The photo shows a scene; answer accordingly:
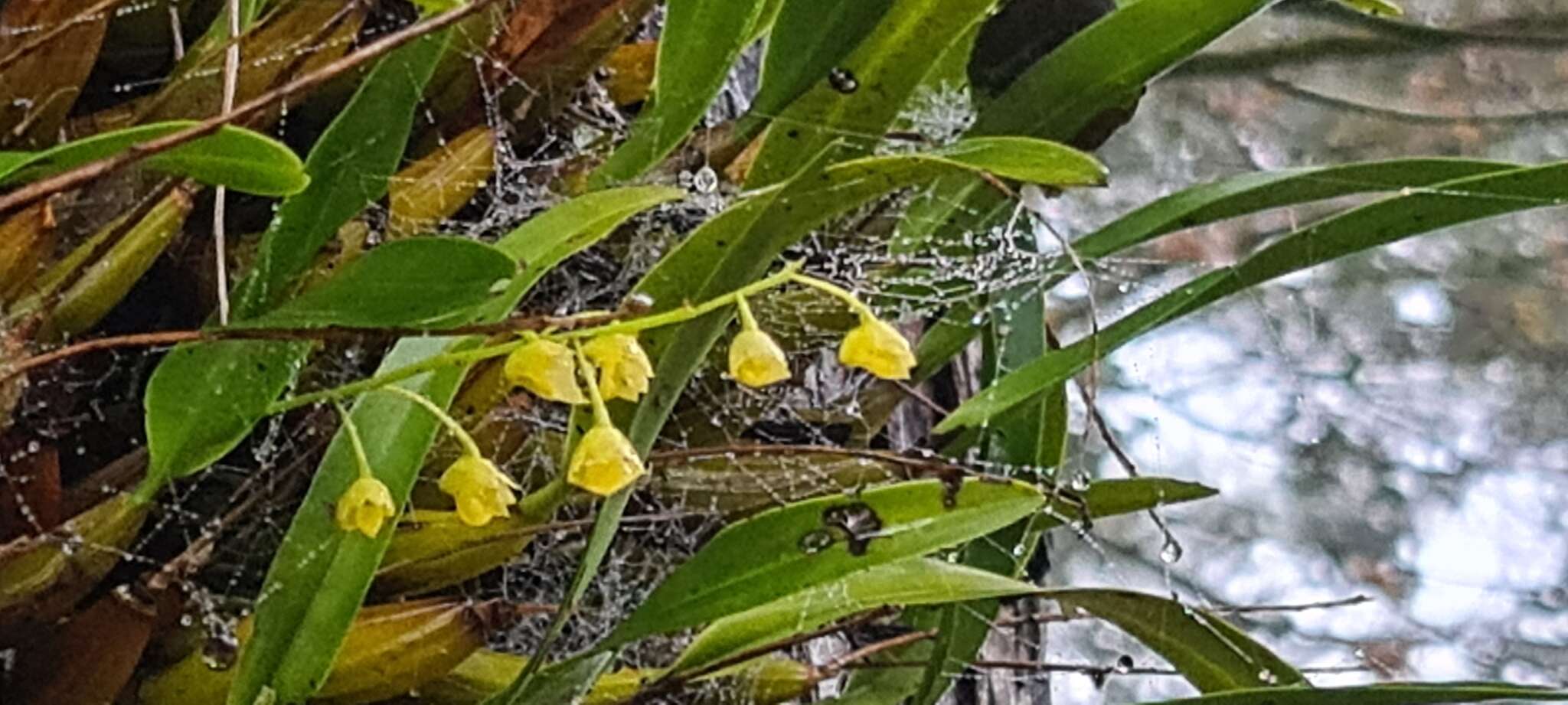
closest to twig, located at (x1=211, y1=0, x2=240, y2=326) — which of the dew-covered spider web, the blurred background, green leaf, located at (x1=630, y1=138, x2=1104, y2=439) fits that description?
green leaf, located at (x1=630, y1=138, x2=1104, y2=439)

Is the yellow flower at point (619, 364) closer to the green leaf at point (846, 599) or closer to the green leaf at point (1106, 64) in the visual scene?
the green leaf at point (846, 599)

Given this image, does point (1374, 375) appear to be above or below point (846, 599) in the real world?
above

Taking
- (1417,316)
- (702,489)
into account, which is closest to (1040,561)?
(702,489)

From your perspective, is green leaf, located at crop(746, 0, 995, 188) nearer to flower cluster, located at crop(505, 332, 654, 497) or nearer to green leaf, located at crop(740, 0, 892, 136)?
green leaf, located at crop(740, 0, 892, 136)

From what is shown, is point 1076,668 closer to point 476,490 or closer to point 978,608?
point 978,608

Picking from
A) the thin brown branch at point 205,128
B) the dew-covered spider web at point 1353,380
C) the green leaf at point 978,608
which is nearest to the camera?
the thin brown branch at point 205,128

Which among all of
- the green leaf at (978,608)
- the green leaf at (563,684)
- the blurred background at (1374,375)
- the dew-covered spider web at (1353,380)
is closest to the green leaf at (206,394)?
the green leaf at (563,684)

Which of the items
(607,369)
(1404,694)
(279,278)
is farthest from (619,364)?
(1404,694)
